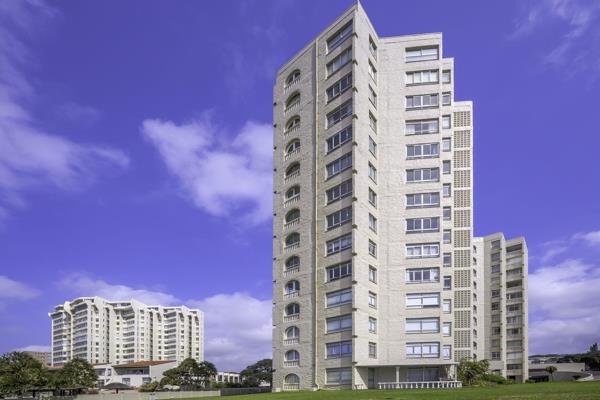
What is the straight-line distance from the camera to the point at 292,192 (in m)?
75.4

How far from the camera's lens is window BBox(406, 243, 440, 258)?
68.9 meters

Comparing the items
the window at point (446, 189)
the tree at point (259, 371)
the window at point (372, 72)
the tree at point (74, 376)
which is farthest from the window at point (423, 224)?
the tree at point (259, 371)

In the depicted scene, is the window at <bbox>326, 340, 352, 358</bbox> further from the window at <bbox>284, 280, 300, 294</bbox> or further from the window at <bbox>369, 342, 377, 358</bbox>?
the window at <bbox>284, 280, 300, 294</bbox>

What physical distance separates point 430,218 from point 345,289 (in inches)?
556

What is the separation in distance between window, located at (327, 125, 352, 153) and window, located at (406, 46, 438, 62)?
14850 millimetres

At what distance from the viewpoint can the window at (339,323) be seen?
6353cm

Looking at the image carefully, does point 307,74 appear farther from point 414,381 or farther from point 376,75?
point 414,381

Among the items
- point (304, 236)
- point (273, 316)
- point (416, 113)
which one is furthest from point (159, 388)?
point (416, 113)

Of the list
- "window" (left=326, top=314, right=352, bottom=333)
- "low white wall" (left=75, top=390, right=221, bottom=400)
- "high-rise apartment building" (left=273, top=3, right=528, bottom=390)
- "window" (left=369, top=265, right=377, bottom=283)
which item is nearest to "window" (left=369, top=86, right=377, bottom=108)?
"high-rise apartment building" (left=273, top=3, right=528, bottom=390)

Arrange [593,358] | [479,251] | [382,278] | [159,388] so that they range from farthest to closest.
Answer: [593,358]
[479,251]
[159,388]
[382,278]

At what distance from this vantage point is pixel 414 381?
64.1m

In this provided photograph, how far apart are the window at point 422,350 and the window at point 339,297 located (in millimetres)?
9486

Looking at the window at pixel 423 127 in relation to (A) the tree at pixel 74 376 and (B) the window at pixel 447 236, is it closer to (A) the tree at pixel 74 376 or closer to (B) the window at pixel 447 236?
(B) the window at pixel 447 236

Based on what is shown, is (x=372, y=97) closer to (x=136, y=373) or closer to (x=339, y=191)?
(x=339, y=191)
